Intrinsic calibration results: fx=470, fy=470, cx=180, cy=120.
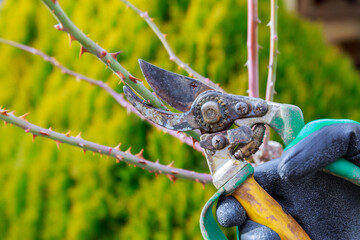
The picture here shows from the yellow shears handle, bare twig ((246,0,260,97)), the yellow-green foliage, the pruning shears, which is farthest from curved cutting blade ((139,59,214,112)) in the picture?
the yellow-green foliage

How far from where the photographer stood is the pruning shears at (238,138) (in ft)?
1.92

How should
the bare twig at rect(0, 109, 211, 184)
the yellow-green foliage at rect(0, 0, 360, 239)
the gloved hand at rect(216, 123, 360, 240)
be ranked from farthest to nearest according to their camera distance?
1. the yellow-green foliage at rect(0, 0, 360, 239)
2. the bare twig at rect(0, 109, 211, 184)
3. the gloved hand at rect(216, 123, 360, 240)

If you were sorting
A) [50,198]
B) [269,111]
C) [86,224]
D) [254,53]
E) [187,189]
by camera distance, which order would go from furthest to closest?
1. [50,198]
2. [86,224]
3. [187,189]
4. [254,53]
5. [269,111]

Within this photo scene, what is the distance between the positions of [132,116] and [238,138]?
71cm

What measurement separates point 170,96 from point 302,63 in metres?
0.76

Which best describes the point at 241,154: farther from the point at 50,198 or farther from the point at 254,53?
the point at 50,198

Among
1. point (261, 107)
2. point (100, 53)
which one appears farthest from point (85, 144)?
point (261, 107)

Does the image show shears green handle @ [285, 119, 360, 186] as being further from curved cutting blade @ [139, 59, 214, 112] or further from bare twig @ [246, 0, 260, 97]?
bare twig @ [246, 0, 260, 97]

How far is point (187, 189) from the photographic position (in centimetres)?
116

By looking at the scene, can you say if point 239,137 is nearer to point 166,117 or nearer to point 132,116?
point 166,117

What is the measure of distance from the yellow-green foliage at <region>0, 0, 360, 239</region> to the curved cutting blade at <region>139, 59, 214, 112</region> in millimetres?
558

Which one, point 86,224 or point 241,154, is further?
point 86,224

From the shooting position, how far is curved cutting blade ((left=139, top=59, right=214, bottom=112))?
0.62 m

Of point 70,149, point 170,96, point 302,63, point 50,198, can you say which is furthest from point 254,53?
point 50,198
